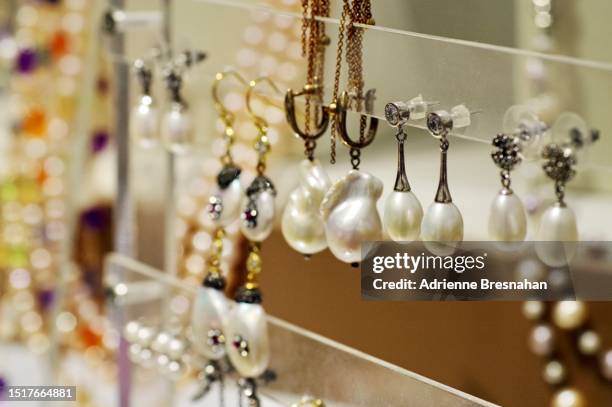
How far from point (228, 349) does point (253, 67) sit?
0.29 metres

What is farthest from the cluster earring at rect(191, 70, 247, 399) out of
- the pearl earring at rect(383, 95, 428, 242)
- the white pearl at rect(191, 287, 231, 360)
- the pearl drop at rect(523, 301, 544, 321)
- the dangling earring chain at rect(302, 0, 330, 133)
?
the pearl drop at rect(523, 301, 544, 321)

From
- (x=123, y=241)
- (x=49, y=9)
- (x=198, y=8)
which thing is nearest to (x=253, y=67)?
(x=198, y=8)

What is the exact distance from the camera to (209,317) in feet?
2.65

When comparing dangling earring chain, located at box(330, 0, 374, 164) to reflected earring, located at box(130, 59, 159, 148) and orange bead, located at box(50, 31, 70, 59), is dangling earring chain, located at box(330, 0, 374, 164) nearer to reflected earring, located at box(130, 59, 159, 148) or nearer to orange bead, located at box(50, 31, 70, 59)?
reflected earring, located at box(130, 59, 159, 148)

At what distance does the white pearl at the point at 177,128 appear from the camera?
2.89 feet

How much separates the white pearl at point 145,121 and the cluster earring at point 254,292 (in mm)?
186

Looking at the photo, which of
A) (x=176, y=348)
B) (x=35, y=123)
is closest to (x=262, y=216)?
(x=176, y=348)

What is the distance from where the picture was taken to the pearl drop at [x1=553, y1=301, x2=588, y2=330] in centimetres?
100

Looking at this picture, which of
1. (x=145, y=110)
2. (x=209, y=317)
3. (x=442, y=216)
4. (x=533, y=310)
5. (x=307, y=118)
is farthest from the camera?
(x=533, y=310)

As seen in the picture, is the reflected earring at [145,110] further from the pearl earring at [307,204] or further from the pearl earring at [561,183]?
the pearl earring at [561,183]

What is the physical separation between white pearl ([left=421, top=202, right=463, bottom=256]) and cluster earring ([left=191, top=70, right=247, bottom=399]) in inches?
9.0

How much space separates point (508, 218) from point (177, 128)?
0.40 metres

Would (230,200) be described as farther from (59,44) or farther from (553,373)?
(59,44)

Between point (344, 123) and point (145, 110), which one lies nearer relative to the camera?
point (344, 123)
